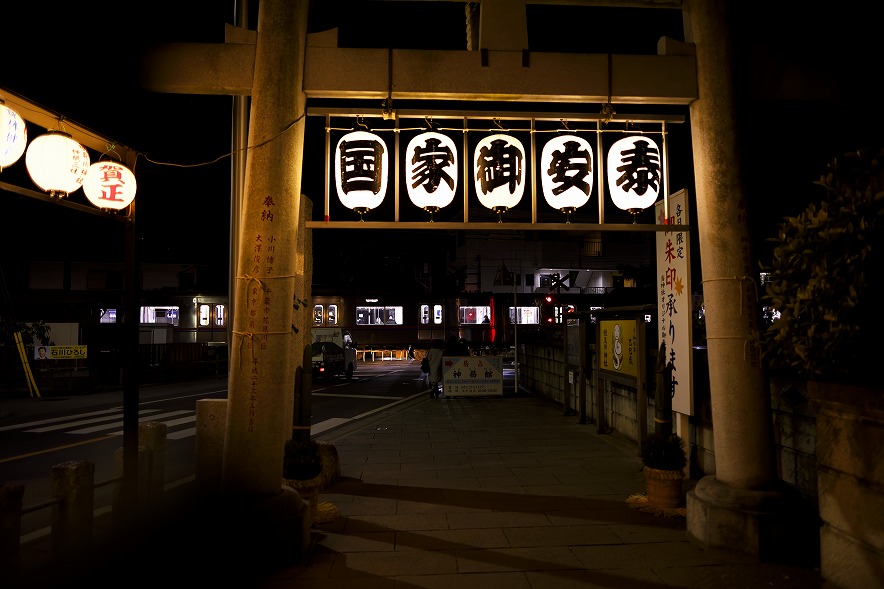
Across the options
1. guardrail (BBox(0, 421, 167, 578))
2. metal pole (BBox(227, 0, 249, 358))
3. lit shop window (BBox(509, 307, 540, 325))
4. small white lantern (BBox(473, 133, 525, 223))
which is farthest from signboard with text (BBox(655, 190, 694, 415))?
lit shop window (BBox(509, 307, 540, 325))

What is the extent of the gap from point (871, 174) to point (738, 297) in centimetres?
→ 164

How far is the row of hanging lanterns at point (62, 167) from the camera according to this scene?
5.26m

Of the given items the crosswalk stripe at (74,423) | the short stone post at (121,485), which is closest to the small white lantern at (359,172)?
the short stone post at (121,485)

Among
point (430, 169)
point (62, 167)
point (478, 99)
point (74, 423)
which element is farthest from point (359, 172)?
point (74, 423)

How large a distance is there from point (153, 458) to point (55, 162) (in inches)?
150

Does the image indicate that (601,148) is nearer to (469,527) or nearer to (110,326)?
(469,527)

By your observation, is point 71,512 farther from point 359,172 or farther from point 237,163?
point 359,172

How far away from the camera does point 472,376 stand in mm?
16172

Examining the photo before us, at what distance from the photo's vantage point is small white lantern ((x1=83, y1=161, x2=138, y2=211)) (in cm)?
654

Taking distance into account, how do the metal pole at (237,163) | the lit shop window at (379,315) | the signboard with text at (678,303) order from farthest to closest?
the lit shop window at (379,315) < the signboard with text at (678,303) < the metal pole at (237,163)

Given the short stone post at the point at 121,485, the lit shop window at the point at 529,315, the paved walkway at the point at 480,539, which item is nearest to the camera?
the paved walkway at the point at 480,539

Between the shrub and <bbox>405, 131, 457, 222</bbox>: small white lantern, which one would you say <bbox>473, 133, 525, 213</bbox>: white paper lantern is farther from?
the shrub

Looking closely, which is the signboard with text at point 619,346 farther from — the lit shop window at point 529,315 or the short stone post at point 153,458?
the lit shop window at point 529,315

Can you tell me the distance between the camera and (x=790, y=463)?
18.4 ft
